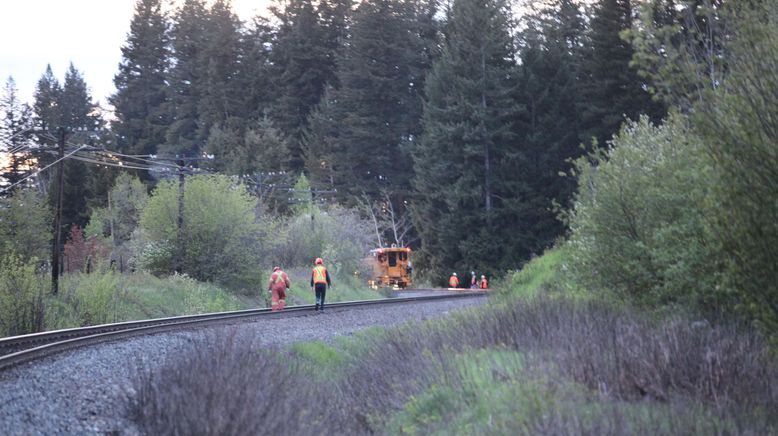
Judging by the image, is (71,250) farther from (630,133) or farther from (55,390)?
(55,390)

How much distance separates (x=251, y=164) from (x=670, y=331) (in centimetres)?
7026

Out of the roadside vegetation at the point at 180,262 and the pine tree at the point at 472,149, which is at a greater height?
the pine tree at the point at 472,149

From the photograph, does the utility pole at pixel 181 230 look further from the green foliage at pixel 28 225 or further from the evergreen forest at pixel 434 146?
the green foliage at pixel 28 225

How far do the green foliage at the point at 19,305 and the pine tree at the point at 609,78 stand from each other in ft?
132

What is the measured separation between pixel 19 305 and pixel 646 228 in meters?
15.0

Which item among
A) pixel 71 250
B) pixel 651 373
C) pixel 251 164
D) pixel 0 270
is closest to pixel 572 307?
pixel 651 373

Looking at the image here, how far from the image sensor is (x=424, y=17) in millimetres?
81000

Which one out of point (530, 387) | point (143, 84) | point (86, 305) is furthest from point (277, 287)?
point (143, 84)

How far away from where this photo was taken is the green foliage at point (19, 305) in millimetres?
23984

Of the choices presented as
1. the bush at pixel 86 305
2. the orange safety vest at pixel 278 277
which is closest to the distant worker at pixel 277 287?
the orange safety vest at pixel 278 277

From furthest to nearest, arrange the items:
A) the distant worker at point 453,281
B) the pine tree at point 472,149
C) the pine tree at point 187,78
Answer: the pine tree at point 187,78
the pine tree at point 472,149
the distant worker at point 453,281

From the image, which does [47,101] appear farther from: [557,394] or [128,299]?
[557,394]

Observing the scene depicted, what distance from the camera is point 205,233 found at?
43188 mm

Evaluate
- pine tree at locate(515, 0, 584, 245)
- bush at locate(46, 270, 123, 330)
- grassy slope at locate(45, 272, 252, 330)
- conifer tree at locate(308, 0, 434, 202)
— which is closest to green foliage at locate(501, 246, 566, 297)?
grassy slope at locate(45, 272, 252, 330)
